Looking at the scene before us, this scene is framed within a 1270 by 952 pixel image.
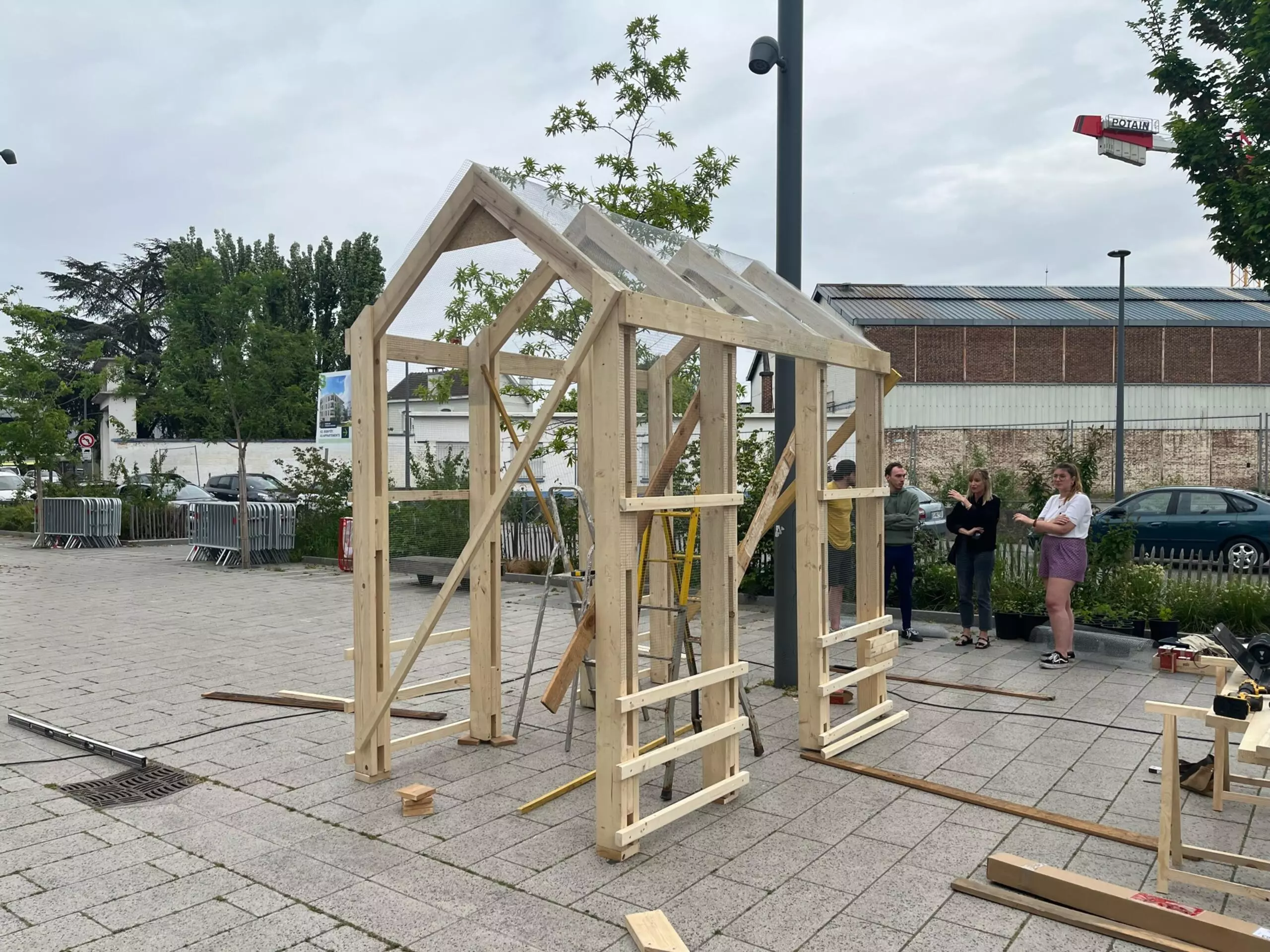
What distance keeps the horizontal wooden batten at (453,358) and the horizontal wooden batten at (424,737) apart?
2.18m

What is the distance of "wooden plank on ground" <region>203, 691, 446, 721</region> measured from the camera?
674 centimetres

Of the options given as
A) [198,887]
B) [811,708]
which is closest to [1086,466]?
[811,708]

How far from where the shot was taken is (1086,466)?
1136cm

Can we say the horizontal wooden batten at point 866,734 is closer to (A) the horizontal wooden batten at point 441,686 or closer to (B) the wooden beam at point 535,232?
(A) the horizontal wooden batten at point 441,686

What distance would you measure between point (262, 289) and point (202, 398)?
7.65ft

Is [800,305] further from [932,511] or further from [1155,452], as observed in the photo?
[1155,452]

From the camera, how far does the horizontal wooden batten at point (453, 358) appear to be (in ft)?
19.0

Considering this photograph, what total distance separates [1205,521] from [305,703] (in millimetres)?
13153

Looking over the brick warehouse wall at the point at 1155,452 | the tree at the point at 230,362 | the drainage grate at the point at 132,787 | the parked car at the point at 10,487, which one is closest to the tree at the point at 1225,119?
the drainage grate at the point at 132,787

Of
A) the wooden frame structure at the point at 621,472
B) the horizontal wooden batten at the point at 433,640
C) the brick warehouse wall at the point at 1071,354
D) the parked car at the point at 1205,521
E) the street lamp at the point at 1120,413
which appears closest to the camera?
the wooden frame structure at the point at 621,472

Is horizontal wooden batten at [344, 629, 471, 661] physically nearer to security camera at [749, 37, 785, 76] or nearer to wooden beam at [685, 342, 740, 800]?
wooden beam at [685, 342, 740, 800]

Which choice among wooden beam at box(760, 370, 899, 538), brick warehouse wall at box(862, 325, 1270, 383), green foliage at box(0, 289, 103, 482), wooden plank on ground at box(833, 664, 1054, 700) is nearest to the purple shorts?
wooden plank on ground at box(833, 664, 1054, 700)

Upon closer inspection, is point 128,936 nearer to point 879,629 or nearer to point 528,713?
point 528,713

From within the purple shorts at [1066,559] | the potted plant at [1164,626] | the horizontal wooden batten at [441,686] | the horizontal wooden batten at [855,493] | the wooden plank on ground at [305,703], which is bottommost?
the wooden plank on ground at [305,703]
